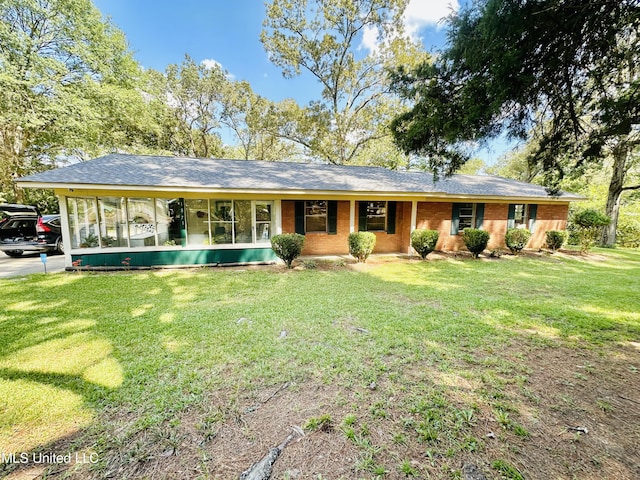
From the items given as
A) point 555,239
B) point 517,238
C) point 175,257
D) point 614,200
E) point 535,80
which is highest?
point 535,80

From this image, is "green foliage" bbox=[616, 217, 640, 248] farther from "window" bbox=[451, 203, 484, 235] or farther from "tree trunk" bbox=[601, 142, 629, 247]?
"window" bbox=[451, 203, 484, 235]

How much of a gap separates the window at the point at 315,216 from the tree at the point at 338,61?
10151 millimetres

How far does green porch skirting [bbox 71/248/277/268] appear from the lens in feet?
26.5

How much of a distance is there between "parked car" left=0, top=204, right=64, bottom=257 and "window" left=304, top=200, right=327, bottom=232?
32.0ft

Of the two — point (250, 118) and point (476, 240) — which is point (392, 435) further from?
point (250, 118)

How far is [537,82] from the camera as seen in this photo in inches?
148

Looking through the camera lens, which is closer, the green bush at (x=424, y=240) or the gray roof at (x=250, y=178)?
the gray roof at (x=250, y=178)

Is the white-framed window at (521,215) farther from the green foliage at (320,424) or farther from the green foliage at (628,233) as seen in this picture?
the green foliage at (320,424)

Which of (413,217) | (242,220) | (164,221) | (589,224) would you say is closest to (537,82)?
(413,217)

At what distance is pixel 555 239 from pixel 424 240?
6.47 m

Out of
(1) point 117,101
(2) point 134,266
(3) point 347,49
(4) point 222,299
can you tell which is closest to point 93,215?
(2) point 134,266

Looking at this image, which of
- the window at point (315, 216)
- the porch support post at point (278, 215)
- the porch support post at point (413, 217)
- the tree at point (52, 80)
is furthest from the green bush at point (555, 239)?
the tree at point (52, 80)

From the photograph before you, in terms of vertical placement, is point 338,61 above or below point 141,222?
above

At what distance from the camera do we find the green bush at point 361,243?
8938 mm
